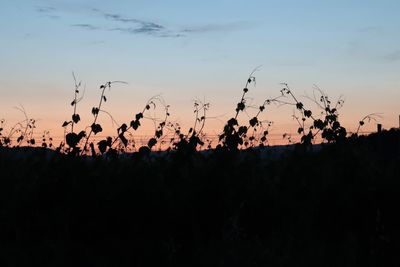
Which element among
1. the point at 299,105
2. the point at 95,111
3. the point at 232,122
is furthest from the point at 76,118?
the point at 299,105

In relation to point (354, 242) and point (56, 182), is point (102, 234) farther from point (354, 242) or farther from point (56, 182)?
point (354, 242)

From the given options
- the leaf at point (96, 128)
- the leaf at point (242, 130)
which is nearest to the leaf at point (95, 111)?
the leaf at point (96, 128)

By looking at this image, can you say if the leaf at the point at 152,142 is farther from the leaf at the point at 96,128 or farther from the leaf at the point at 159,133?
the leaf at the point at 96,128

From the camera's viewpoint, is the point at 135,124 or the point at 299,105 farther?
the point at 299,105

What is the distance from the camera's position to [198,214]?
8141 mm

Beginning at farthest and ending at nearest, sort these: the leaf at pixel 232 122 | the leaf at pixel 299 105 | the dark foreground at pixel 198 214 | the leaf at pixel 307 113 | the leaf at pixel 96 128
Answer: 1. the leaf at pixel 299 105
2. the leaf at pixel 307 113
3. the leaf at pixel 232 122
4. the leaf at pixel 96 128
5. the dark foreground at pixel 198 214

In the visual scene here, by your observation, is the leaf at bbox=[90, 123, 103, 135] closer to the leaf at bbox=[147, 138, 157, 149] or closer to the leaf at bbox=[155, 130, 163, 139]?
the leaf at bbox=[147, 138, 157, 149]

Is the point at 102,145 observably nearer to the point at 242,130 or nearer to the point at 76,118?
the point at 76,118

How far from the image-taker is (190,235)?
7984 mm

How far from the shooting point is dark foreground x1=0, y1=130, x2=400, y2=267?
7195mm

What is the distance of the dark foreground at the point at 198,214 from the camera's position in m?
7.20

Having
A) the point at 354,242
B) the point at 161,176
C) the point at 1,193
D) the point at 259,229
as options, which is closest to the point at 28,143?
the point at 1,193

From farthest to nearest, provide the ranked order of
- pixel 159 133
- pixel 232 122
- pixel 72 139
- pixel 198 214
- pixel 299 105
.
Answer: pixel 159 133, pixel 299 105, pixel 232 122, pixel 72 139, pixel 198 214

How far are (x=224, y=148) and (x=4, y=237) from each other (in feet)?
10.9
